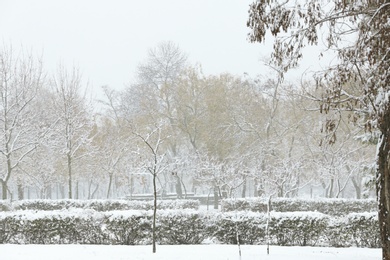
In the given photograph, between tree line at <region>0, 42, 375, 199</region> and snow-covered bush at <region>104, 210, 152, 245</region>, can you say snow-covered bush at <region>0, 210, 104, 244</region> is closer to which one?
snow-covered bush at <region>104, 210, 152, 245</region>

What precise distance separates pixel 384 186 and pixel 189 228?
21.1ft

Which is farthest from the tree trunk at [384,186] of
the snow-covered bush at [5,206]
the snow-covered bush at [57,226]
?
the snow-covered bush at [5,206]

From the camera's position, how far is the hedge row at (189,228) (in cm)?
1189

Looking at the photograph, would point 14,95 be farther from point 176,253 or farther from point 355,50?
point 355,50

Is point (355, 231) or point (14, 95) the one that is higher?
point (14, 95)

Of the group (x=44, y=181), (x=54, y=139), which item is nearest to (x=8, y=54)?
(x=54, y=139)

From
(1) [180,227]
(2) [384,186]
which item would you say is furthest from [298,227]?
(2) [384,186]

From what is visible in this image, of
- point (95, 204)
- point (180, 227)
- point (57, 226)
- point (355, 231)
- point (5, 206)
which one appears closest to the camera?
point (355, 231)

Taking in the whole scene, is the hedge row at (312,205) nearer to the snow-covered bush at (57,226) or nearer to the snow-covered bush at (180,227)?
the snow-covered bush at (180,227)

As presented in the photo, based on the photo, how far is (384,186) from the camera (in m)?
6.98

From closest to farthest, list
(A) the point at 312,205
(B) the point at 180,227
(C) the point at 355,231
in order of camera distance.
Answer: (C) the point at 355,231, (B) the point at 180,227, (A) the point at 312,205

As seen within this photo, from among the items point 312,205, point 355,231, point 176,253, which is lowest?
point 312,205

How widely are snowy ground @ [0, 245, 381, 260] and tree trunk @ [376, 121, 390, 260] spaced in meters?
2.61

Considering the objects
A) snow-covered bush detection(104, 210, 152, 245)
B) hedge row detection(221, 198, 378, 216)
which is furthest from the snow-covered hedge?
hedge row detection(221, 198, 378, 216)
